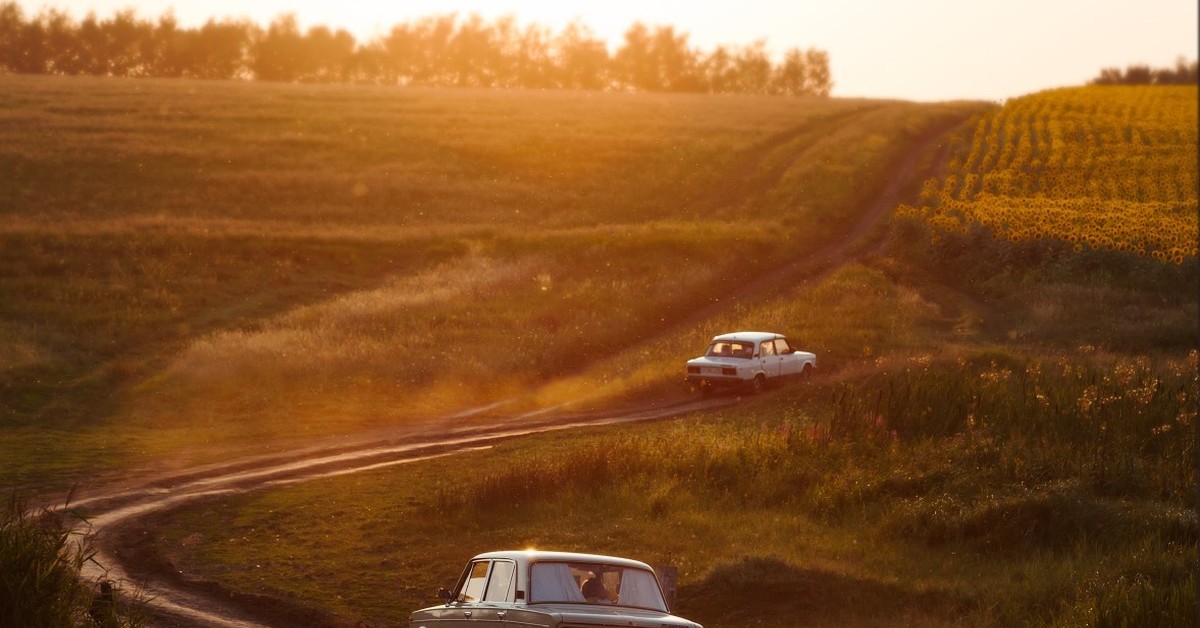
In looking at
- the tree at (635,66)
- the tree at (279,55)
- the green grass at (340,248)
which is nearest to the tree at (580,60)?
the tree at (635,66)

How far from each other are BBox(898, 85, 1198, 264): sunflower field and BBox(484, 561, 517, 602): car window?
3567cm

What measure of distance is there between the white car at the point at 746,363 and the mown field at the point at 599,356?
1606mm

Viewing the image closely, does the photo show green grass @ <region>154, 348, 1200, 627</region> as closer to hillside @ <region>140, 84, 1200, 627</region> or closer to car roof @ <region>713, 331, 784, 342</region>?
hillside @ <region>140, 84, 1200, 627</region>

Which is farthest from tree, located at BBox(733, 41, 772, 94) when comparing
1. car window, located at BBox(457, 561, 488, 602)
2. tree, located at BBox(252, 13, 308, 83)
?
car window, located at BBox(457, 561, 488, 602)

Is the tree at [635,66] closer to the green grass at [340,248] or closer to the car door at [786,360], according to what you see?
the green grass at [340,248]

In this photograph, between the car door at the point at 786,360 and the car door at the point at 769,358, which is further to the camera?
the car door at the point at 786,360

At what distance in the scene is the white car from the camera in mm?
39969

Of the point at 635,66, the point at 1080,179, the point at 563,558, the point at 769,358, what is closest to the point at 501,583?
the point at 563,558

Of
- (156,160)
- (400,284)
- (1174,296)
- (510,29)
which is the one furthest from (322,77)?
(1174,296)

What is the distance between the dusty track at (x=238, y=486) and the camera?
2070 centimetres

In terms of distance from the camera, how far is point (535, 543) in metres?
23.8

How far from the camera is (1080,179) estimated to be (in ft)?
243

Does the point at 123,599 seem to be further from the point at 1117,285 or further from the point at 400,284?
the point at 1117,285

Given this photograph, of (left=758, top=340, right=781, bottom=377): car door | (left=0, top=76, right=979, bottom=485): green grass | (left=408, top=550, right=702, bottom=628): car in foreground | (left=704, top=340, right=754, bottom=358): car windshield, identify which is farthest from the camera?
(left=758, top=340, right=781, bottom=377): car door
